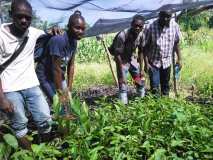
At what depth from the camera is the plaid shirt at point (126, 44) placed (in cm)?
668

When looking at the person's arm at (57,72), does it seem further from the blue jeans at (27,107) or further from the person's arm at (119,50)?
the person's arm at (119,50)

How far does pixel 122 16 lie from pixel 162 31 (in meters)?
1.25

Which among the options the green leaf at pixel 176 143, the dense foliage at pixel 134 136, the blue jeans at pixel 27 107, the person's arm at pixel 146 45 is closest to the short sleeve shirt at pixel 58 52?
the blue jeans at pixel 27 107

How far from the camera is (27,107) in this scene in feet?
14.5

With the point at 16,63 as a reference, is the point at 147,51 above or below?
below

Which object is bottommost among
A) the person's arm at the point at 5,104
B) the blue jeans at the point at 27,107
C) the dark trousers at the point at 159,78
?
the dark trousers at the point at 159,78

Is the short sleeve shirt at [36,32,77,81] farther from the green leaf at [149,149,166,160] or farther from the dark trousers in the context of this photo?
the dark trousers

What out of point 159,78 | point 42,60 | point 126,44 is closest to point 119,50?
point 126,44

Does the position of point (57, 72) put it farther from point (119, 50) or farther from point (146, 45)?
point (146, 45)

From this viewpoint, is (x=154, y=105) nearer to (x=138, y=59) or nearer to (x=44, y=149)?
(x=44, y=149)

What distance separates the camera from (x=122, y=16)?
7.93 meters

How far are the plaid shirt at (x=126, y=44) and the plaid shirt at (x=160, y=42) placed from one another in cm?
16

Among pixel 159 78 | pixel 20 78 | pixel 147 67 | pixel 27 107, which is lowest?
pixel 159 78

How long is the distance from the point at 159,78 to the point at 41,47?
2606 millimetres
